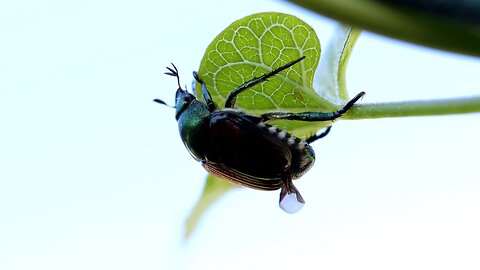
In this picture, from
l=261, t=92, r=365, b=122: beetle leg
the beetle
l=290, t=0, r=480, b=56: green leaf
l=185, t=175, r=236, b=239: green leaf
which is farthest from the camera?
the beetle

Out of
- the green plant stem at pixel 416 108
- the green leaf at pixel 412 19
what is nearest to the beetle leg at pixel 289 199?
the green plant stem at pixel 416 108

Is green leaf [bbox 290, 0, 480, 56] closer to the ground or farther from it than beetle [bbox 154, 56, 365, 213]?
farther from it

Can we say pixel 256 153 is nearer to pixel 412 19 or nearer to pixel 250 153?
pixel 250 153

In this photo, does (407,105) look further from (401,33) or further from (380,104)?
(401,33)

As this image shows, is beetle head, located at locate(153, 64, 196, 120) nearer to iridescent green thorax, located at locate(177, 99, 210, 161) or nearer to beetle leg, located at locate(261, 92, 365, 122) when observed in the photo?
iridescent green thorax, located at locate(177, 99, 210, 161)

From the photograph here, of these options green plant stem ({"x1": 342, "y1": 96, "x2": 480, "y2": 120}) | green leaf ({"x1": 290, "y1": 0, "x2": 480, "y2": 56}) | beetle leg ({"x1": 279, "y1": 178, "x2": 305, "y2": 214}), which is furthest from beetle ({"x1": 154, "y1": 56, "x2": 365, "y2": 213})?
green leaf ({"x1": 290, "y1": 0, "x2": 480, "y2": 56})

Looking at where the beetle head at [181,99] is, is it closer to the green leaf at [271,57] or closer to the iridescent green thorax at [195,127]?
the iridescent green thorax at [195,127]

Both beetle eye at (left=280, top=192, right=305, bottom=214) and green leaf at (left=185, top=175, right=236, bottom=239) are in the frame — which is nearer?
green leaf at (left=185, top=175, right=236, bottom=239)
